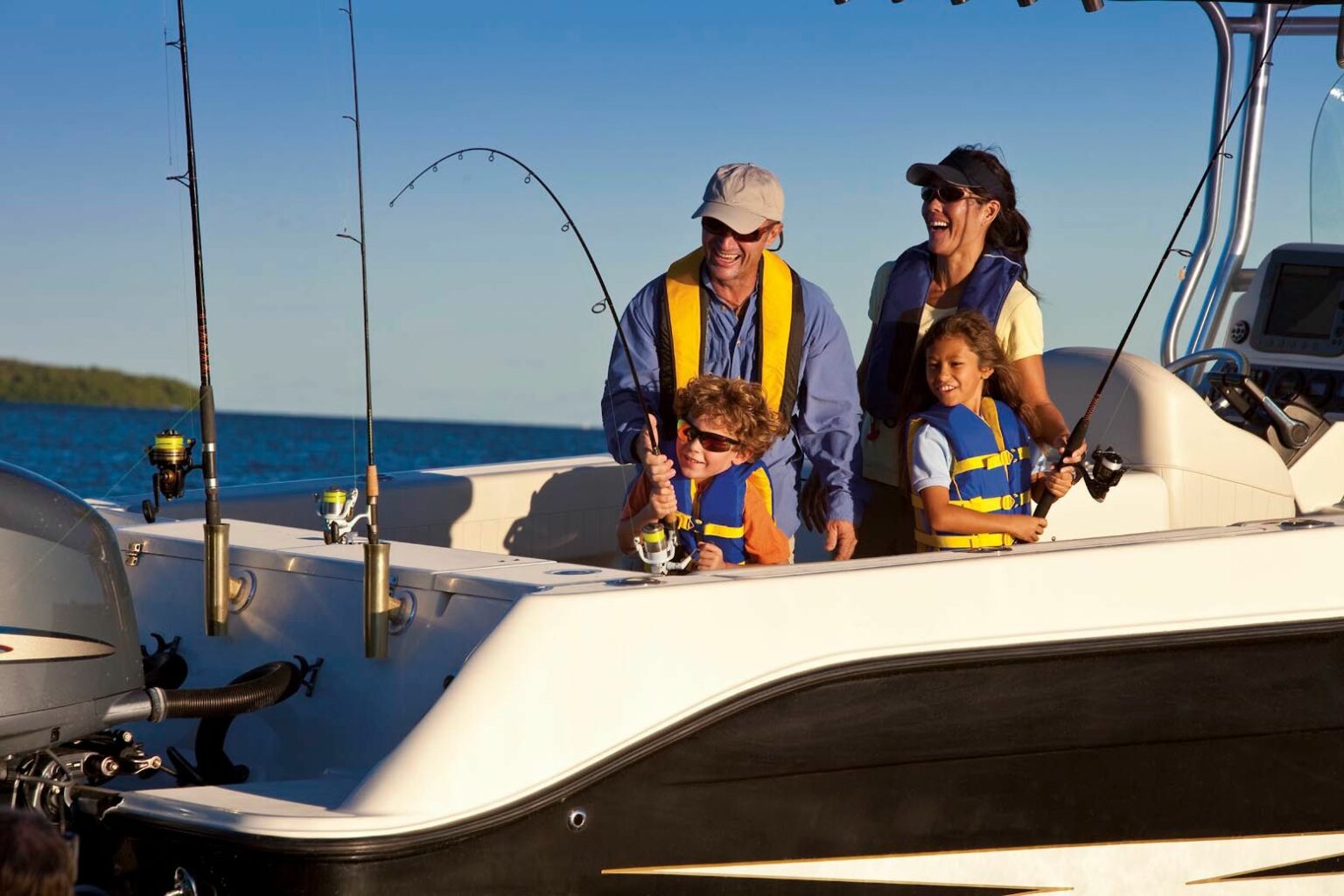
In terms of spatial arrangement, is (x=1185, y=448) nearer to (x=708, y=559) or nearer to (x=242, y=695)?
(x=708, y=559)

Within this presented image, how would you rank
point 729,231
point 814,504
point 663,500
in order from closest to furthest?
point 663,500
point 729,231
point 814,504

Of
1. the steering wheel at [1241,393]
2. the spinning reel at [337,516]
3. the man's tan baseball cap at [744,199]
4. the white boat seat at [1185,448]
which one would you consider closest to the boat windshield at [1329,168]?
the steering wheel at [1241,393]

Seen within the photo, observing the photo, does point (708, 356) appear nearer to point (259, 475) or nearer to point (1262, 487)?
point (1262, 487)

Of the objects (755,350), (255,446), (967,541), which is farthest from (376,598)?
(255,446)

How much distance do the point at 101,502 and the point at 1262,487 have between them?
3.06 metres

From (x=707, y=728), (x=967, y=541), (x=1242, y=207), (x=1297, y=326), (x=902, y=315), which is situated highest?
(x=1242, y=207)

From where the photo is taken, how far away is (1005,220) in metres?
4.14

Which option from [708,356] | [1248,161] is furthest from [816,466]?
[1248,161]

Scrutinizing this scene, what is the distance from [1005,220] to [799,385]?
2.44 ft

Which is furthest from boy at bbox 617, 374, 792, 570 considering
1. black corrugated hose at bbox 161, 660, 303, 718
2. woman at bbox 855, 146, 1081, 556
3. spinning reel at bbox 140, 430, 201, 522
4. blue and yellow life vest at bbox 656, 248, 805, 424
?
spinning reel at bbox 140, 430, 201, 522

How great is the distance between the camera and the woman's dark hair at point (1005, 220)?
409 centimetres

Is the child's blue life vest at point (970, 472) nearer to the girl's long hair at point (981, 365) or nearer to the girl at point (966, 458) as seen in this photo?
the girl at point (966, 458)

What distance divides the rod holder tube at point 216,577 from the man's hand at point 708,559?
0.96 meters

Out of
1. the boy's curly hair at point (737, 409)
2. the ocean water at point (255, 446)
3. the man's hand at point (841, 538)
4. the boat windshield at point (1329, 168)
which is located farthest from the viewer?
the ocean water at point (255, 446)
